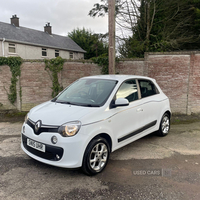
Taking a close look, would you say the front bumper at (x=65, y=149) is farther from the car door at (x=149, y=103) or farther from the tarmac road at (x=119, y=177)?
the car door at (x=149, y=103)

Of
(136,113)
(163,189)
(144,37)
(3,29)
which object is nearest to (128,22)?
(144,37)

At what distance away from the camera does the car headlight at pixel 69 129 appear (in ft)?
9.94

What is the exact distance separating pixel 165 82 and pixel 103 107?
4678mm

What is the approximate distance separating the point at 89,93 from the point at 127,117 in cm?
93

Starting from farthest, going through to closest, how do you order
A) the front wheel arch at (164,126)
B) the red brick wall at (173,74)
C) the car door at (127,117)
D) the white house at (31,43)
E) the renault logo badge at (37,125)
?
the white house at (31,43) → the red brick wall at (173,74) → the front wheel arch at (164,126) → the car door at (127,117) → the renault logo badge at (37,125)

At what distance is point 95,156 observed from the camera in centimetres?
329

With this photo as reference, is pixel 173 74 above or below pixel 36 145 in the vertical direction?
above

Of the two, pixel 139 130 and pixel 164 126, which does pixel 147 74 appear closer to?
pixel 164 126

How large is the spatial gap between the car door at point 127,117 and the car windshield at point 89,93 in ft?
0.82

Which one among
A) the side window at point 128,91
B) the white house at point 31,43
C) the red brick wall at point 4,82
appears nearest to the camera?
the side window at point 128,91

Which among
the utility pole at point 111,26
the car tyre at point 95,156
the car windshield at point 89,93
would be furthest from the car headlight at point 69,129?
the utility pole at point 111,26

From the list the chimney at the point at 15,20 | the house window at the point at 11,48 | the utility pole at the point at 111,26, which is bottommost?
the utility pole at the point at 111,26

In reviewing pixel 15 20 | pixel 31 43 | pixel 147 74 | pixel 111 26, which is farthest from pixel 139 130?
pixel 15 20

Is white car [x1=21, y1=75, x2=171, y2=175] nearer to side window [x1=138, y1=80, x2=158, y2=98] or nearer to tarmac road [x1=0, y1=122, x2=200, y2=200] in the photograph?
side window [x1=138, y1=80, x2=158, y2=98]
